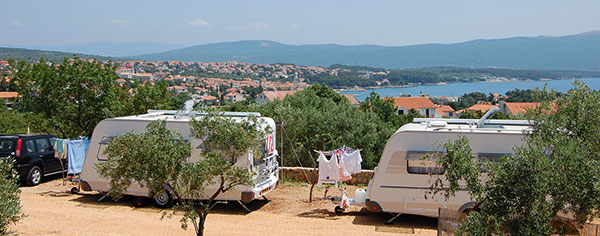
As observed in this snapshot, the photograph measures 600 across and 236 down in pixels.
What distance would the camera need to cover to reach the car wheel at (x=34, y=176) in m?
14.6

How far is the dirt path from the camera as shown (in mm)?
10156

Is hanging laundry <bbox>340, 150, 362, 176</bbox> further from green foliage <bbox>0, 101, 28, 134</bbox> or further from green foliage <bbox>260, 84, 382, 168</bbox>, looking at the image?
green foliage <bbox>0, 101, 28, 134</bbox>

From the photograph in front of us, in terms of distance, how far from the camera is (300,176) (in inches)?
601

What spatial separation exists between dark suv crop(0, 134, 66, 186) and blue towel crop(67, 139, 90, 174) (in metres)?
1.18

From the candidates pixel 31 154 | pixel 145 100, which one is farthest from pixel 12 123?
pixel 31 154

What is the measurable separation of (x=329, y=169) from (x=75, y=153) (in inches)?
297

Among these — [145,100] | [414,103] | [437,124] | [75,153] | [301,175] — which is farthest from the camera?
[414,103]

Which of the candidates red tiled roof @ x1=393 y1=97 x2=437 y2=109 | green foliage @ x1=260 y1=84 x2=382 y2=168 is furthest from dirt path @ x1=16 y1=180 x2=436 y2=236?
red tiled roof @ x1=393 y1=97 x2=437 y2=109

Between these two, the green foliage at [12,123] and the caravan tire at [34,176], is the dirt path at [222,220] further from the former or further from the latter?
the green foliage at [12,123]

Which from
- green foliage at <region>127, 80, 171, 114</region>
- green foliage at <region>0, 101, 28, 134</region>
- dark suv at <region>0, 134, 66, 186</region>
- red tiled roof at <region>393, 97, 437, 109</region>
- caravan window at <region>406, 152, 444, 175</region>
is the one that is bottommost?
red tiled roof at <region>393, 97, 437, 109</region>

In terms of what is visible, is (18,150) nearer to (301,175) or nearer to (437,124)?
(301,175)

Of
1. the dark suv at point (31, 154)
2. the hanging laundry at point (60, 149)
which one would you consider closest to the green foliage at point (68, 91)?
the dark suv at point (31, 154)

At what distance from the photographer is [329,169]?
12.4 meters

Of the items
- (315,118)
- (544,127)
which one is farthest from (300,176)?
(544,127)
